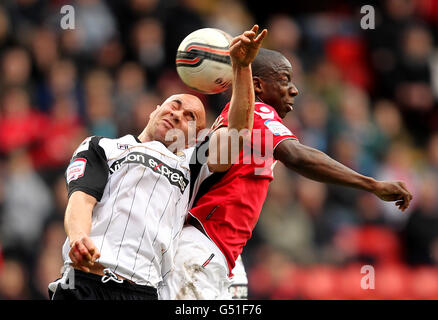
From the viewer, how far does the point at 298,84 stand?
1241cm

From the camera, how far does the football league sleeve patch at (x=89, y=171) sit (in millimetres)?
4816

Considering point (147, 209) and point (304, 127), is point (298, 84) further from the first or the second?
point (147, 209)

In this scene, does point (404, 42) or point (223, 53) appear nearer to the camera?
point (223, 53)

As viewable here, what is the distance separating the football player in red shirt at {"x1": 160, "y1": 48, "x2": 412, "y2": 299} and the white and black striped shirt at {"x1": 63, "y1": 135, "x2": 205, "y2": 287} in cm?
14

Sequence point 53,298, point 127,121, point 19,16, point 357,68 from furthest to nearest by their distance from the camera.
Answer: point 357,68, point 19,16, point 127,121, point 53,298

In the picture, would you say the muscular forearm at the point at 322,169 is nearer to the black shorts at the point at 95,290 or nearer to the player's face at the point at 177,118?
the player's face at the point at 177,118

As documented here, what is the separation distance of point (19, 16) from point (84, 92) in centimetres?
174

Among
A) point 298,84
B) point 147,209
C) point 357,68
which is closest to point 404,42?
point 357,68

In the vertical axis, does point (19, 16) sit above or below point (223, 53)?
above

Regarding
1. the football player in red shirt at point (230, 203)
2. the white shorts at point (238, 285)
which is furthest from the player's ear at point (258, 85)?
the white shorts at point (238, 285)

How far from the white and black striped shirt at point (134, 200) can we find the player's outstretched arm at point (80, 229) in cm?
8

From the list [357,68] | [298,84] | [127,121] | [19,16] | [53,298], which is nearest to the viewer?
[53,298]

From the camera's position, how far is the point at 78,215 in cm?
461

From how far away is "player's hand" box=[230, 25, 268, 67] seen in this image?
14.6 feet
